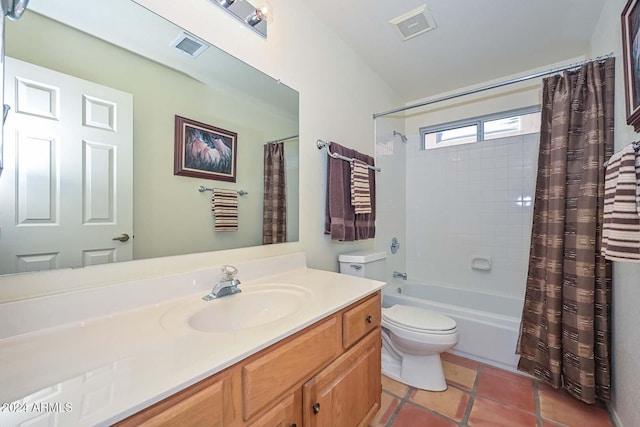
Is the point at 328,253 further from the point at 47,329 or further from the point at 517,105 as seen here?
the point at 517,105

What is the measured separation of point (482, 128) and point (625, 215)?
6.24 ft

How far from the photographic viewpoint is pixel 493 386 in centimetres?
166

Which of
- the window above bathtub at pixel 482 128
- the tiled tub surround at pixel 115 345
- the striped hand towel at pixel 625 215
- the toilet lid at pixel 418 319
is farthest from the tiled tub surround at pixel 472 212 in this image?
the tiled tub surround at pixel 115 345

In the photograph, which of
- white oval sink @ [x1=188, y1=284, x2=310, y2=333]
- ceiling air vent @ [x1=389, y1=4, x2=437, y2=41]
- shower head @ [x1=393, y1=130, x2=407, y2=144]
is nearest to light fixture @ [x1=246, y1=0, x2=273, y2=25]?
ceiling air vent @ [x1=389, y1=4, x2=437, y2=41]

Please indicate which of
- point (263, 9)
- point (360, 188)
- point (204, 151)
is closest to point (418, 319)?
point (360, 188)

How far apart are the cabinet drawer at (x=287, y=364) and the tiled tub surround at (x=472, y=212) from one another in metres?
2.16

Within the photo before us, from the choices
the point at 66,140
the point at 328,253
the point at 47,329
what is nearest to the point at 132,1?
the point at 66,140

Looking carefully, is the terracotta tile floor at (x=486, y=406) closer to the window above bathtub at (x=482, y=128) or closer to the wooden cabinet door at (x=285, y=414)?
the wooden cabinet door at (x=285, y=414)

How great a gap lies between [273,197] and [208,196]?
366 millimetres

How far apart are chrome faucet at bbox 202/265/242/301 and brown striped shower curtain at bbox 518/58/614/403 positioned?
1.81m

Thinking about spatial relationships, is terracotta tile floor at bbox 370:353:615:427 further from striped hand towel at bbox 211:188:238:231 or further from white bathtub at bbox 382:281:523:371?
striped hand towel at bbox 211:188:238:231

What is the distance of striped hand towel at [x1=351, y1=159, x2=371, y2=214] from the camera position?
6.22ft

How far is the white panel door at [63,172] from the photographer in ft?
2.39

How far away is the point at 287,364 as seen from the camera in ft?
2.54
